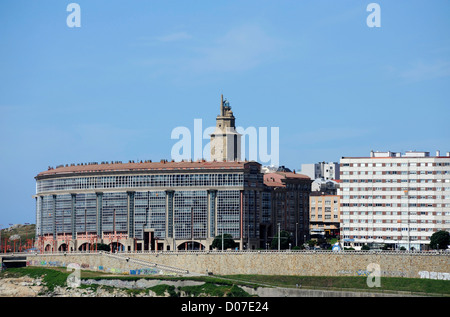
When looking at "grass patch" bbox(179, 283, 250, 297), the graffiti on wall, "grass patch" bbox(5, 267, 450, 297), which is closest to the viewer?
"grass patch" bbox(5, 267, 450, 297)

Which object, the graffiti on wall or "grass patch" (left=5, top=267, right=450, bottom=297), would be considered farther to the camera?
the graffiti on wall

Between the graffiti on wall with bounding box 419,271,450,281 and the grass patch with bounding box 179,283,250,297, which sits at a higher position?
the graffiti on wall with bounding box 419,271,450,281

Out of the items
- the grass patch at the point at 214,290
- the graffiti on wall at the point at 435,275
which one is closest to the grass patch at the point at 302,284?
the grass patch at the point at 214,290

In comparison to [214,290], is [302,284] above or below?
above

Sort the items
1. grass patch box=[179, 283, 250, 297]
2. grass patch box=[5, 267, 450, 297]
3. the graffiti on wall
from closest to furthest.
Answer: grass patch box=[5, 267, 450, 297], the graffiti on wall, grass patch box=[179, 283, 250, 297]

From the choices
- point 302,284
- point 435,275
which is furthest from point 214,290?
point 435,275

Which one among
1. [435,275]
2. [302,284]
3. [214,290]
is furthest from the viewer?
[302,284]

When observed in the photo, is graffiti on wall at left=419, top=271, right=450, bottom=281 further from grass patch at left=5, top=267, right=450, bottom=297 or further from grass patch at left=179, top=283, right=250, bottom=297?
grass patch at left=179, top=283, right=250, bottom=297

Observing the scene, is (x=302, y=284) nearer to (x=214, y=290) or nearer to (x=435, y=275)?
(x=214, y=290)

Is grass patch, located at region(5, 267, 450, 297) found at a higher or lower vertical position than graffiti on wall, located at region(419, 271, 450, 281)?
lower

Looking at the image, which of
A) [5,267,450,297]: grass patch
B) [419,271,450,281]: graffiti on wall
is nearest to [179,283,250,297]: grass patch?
[5,267,450,297]: grass patch
